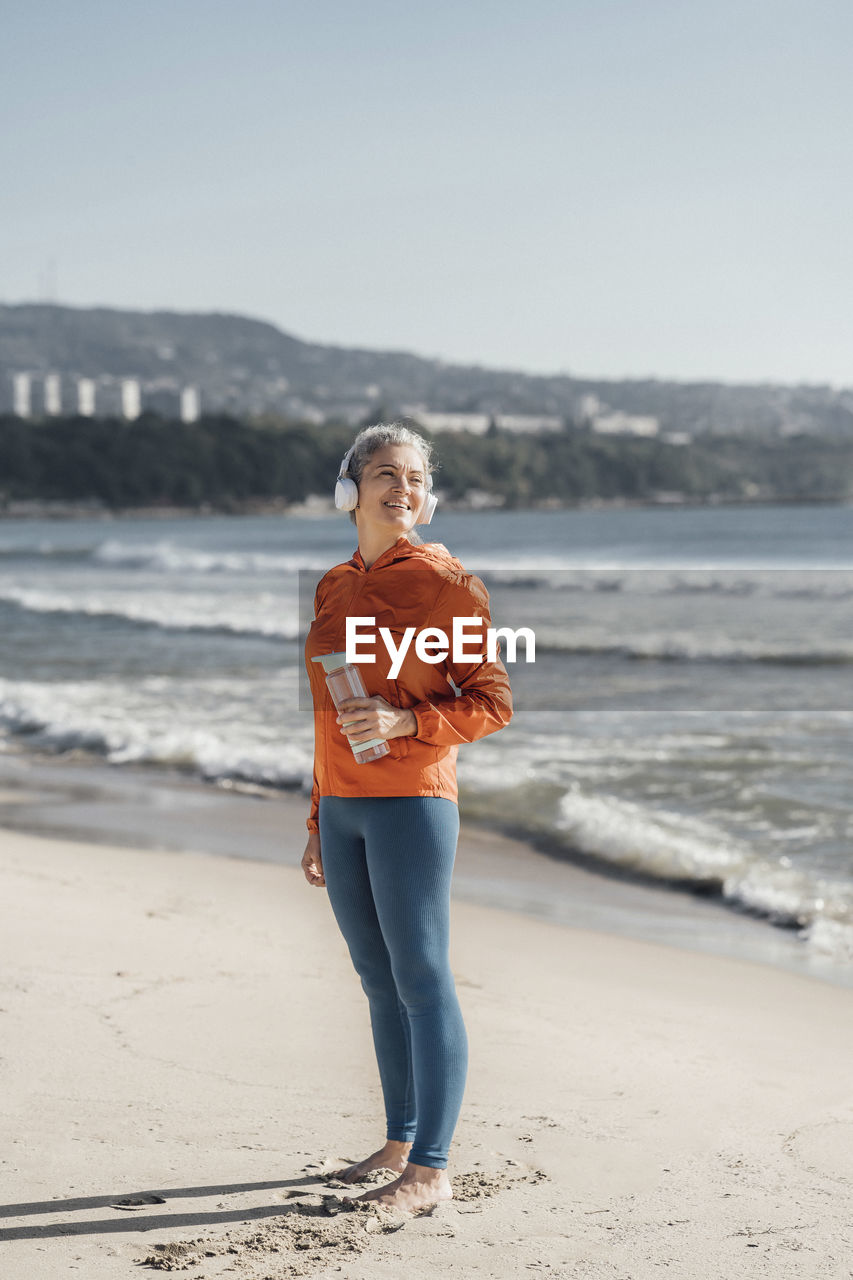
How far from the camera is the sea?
23.3 ft

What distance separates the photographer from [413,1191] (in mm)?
2818

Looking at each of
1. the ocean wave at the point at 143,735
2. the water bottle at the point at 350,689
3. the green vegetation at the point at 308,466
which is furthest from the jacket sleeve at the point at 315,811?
the green vegetation at the point at 308,466

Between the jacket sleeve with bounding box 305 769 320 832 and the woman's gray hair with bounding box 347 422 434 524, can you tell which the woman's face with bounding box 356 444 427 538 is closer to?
the woman's gray hair with bounding box 347 422 434 524

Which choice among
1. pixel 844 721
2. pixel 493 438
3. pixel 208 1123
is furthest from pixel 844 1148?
pixel 493 438

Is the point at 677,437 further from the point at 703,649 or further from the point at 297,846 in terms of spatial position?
the point at 297,846

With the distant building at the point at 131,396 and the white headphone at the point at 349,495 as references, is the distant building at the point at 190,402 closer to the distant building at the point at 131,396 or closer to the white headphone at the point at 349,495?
the distant building at the point at 131,396

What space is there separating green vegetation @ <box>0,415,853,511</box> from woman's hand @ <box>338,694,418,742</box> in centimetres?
10120

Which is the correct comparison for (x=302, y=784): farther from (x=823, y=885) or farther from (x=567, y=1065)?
(x=567, y=1065)

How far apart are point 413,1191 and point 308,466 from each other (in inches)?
4252

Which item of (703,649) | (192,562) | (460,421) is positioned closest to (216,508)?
(460,421)

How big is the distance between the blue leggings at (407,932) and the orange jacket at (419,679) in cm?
6

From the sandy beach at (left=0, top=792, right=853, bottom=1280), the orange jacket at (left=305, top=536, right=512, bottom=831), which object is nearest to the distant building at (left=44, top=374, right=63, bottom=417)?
the sandy beach at (left=0, top=792, right=853, bottom=1280)

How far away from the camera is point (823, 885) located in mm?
6227

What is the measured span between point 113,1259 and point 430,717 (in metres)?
1.30
